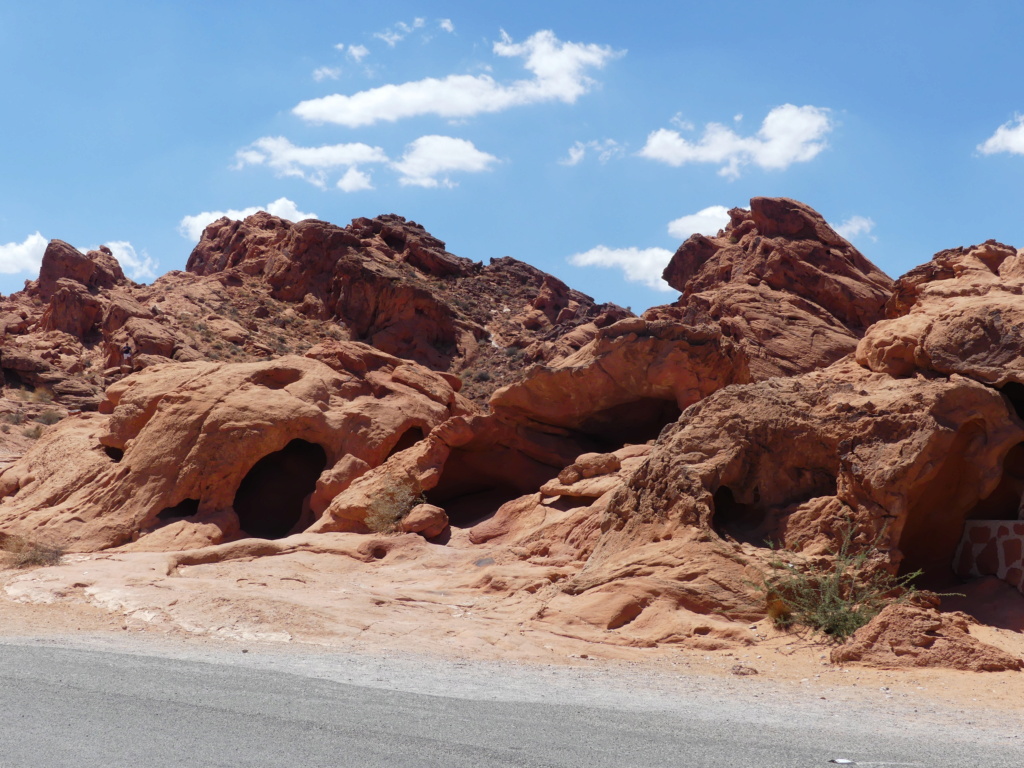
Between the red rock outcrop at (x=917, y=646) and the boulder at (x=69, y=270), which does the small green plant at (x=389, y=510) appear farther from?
the boulder at (x=69, y=270)

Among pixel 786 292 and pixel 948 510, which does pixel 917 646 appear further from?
pixel 786 292

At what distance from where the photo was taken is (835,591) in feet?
28.5

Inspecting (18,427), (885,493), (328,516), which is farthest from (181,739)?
(18,427)

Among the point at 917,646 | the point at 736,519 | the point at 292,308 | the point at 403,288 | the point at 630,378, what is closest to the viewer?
the point at 917,646

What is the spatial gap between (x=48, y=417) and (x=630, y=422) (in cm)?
2298

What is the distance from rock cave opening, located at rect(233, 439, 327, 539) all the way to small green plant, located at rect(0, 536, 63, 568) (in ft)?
13.1

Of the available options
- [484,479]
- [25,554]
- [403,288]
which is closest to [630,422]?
[484,479]

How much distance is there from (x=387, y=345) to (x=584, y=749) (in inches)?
1514

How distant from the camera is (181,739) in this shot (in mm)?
4594

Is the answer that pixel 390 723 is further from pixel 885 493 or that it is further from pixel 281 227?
pixel 281 227

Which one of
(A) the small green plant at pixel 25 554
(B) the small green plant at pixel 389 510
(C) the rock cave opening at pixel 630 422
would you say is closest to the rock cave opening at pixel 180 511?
(A) the small green plant at pixel 25 554

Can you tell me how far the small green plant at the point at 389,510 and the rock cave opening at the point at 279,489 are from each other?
2.71 m

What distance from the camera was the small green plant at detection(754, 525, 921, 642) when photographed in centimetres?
843

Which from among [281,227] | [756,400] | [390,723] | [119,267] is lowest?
[390,723]
